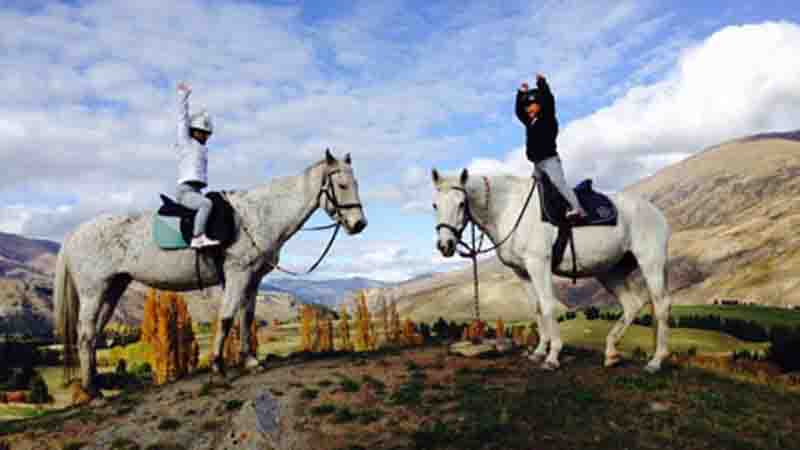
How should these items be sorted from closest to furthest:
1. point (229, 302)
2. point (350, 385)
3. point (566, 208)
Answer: point (350, 385), point (229, 302), point (566, 208)

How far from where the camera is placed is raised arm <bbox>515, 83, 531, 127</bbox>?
1274cm

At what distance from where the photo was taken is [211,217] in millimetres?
12047

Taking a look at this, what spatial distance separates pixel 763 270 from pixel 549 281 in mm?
222022

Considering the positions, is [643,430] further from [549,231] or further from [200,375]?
[200,375]

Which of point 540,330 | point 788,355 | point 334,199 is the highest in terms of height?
point 334,199

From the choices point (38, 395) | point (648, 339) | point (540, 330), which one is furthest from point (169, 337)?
point (648, 339)

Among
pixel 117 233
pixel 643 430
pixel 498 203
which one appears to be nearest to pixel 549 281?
pixel 498 203

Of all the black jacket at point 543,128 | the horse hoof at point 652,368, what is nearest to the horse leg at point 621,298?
the horse hoof at point 652,368

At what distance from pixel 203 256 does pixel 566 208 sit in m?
Answer: 7.98

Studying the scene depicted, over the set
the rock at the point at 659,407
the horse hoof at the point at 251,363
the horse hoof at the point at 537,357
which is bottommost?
the rock at the point at 659,407

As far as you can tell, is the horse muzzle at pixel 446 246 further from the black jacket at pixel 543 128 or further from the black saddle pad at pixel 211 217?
the black saddle pad at pixel 211 217

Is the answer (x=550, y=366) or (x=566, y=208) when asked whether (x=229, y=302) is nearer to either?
(x=550, y=366)

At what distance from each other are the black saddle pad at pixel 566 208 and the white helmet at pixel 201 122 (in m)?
7.40

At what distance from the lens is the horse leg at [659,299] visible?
12664mm
